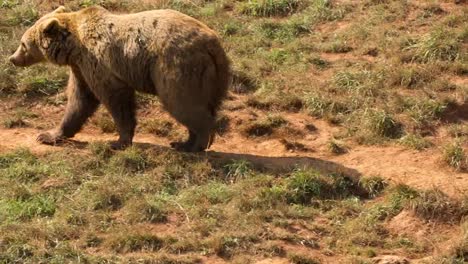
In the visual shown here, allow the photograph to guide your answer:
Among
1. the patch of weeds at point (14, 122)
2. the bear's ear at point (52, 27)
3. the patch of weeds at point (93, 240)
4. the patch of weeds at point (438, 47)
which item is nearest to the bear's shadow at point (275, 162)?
the patch of weeds at point (14, 122)

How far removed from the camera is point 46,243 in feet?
24.0

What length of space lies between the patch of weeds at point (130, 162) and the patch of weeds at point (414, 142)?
2.78 meters

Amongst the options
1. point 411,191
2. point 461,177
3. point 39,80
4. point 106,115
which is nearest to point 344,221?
point 411,191

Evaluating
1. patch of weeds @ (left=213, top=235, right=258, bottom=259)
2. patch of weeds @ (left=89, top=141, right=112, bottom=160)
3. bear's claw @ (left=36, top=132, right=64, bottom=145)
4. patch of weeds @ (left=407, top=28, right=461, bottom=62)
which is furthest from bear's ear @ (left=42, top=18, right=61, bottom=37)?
patch of weeds @ (left=407, top=28, right=461, bottom=62)

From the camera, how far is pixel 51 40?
32.2ft

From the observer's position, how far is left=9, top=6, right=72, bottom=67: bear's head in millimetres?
9766

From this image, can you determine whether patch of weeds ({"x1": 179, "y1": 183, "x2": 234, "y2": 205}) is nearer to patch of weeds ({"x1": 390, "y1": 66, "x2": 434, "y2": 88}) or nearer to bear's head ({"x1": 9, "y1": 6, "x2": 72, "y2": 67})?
bear's head ({"x1": 9, "y1": 6, "x2": 72, "y2": 67})

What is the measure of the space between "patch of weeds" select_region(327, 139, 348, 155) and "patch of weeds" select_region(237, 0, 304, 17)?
366 cm

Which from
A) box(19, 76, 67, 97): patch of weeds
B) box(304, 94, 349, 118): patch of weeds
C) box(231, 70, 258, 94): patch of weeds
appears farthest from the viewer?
box(231, 70, 258, 94): patch of weeds

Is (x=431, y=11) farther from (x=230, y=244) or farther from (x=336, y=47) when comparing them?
(x=230, y=244)

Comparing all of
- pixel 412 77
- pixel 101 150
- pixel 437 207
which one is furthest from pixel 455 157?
pixel 101 150

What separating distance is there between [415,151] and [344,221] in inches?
73.8

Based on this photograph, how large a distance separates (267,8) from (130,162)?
4779 mm

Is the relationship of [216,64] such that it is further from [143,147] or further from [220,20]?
[220,20]
